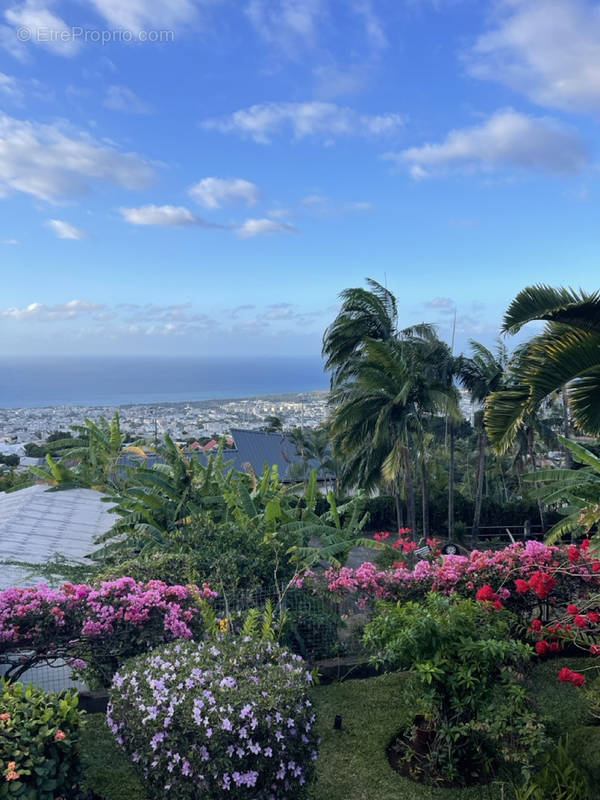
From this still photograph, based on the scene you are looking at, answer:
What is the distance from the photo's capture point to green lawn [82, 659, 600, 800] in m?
4.92

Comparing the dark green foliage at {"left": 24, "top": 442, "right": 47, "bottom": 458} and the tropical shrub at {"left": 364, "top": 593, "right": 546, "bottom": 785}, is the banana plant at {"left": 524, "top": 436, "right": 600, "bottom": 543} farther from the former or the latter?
the dark green foliage at {"left": 24, "top": 442, "right": 47, "bottom": 458}

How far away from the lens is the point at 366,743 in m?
5.74

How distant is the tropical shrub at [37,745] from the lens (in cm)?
357

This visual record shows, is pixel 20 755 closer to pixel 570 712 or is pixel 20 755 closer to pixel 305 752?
pixel 305 752

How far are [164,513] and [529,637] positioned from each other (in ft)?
21.0

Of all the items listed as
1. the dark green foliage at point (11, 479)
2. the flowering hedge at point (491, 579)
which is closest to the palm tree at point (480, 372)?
the flowering hedge at point (491, 579)

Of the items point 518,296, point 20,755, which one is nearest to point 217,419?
point 518,296

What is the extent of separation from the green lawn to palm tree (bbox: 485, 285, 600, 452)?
330 cm

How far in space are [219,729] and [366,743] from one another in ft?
7.93

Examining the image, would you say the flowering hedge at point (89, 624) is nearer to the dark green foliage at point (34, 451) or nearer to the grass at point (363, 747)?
the grass at point (363, 747)

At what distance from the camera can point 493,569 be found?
24.4ft

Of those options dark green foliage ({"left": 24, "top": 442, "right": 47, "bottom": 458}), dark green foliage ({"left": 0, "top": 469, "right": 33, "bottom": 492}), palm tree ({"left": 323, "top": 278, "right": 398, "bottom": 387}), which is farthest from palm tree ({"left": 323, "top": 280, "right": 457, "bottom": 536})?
dark green foliage ({"left": 24, "top": 442, "right": 47, "bottom": 458})

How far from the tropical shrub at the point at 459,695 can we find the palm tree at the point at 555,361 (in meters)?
3.73

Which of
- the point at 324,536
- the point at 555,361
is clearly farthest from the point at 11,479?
the point at 555,361
